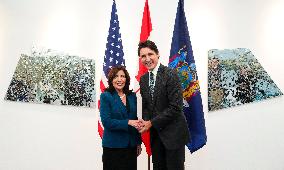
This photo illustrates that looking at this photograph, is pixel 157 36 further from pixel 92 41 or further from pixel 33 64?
pixel 33 64

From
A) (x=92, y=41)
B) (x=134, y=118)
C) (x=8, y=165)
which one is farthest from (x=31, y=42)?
(x=134, y=118)

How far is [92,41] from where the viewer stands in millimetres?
3305

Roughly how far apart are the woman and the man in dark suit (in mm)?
126

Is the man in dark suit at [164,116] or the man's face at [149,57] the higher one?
the man's face at [149,57]

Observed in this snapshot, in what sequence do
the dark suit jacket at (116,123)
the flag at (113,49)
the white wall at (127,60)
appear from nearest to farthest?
the dark suit jacket at (116,123), the flag at (113,49), the white wall at (127,60)

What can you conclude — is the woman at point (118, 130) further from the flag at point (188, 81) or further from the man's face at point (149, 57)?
the flag at point (188, 81)

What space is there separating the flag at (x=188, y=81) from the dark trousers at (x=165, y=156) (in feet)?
2.54

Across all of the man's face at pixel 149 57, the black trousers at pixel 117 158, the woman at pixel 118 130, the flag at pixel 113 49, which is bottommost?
the black trousers at pixel 117 158

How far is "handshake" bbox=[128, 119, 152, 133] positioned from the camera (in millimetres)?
2076

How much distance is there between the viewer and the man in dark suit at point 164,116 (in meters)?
2.02

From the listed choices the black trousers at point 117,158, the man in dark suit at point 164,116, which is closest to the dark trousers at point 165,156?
the man in dark suit at point 164,116

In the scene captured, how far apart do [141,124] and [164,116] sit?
198 mm

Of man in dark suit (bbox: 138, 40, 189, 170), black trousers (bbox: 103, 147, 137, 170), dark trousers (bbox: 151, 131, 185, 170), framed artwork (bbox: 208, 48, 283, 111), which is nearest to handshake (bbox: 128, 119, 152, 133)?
man in dark suit (bbox: 138, 40, 189, 170)

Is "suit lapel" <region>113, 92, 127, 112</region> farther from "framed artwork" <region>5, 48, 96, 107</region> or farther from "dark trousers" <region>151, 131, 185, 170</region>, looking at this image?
"framed artwork" <region>5, 48, 96, 107</region>
